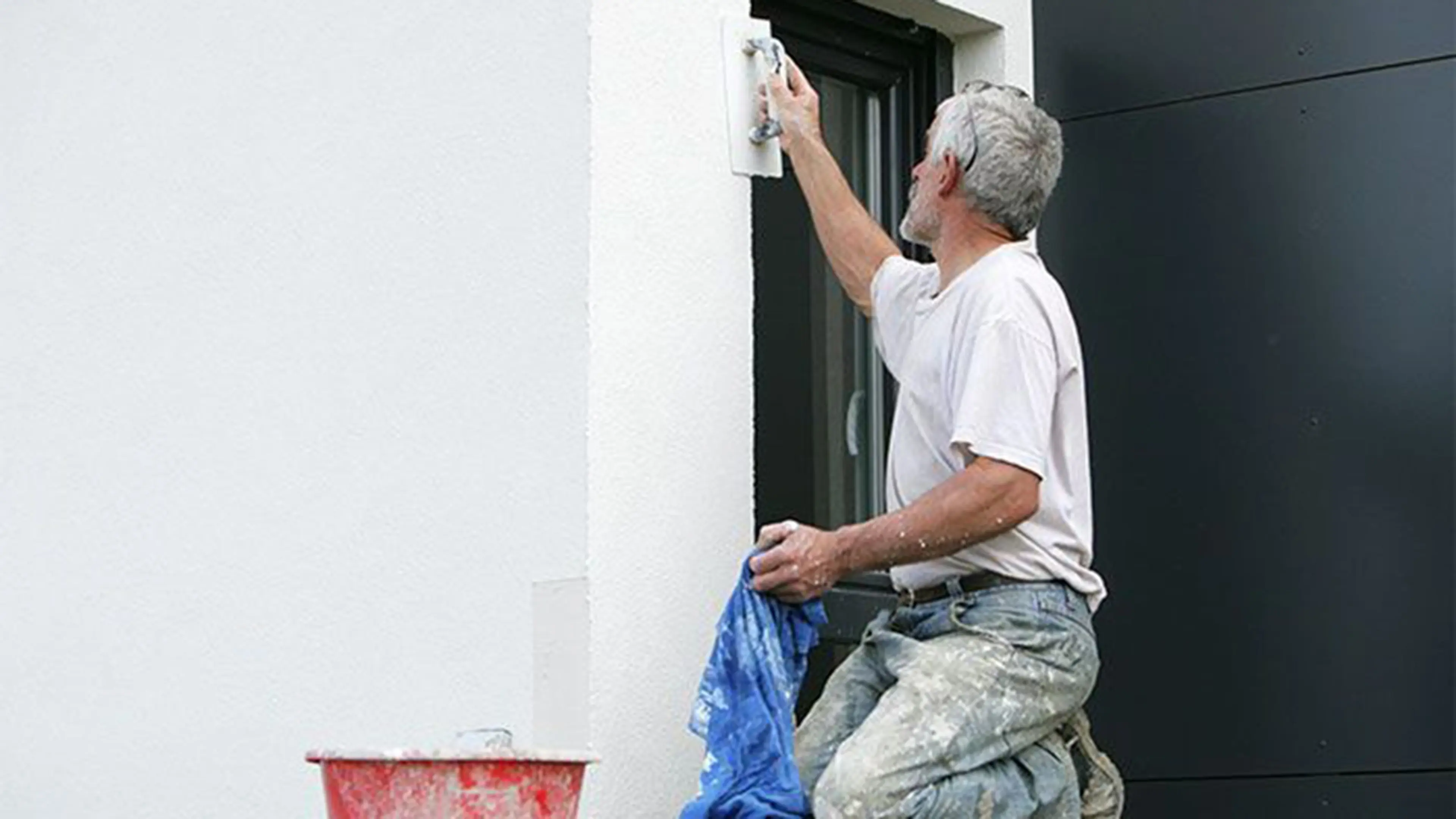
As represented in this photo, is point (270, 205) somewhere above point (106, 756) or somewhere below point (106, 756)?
above

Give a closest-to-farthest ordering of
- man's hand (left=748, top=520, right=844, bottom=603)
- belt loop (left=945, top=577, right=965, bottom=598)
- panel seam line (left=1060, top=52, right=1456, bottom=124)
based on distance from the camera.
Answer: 1. man's hand (left=748, top=520, right=844, bottom=603)
2. belt loop (left=945, top=577, right=965, bottom=598)
3. panel seam line (left=1060, top=52, right=1456, bottom=124)

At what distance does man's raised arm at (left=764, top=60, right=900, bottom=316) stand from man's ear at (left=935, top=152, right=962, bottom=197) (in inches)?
12.7

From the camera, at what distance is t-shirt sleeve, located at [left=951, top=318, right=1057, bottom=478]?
4637 mm

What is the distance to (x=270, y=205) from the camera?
5.55m

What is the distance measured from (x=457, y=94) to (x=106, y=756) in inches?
63.8

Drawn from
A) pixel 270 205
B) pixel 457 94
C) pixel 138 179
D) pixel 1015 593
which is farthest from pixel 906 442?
pixel 138 179

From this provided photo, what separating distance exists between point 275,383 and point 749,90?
1.07 m

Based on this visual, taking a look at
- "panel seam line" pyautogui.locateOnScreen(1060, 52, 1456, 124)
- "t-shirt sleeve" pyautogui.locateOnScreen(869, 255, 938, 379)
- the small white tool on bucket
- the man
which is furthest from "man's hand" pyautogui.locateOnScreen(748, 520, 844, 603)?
"panel seam line" pyautogui.locateOnScreen(1060, 52, 1456, 124)

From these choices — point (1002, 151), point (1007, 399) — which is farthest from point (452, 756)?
point (1002, 151)

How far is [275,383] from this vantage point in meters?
5.51

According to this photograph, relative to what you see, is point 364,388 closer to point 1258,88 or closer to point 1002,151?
point 1002,151

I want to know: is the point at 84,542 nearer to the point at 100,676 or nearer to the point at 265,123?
the point at 100,676

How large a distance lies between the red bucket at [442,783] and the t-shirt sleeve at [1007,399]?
2.74 ft

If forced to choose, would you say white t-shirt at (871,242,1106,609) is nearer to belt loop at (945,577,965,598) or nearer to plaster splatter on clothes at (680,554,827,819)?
Answer: belt loop at (945,577,965,598)
